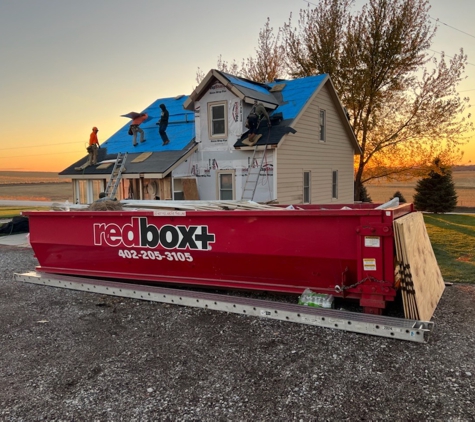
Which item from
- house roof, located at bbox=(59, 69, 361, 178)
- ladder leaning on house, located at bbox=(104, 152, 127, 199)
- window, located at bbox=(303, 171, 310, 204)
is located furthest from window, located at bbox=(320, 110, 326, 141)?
ladder leaning on house, located at bbox=(104, 152, 127, 199)

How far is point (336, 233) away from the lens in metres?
5.64

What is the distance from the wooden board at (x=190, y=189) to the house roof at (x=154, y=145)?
3.12 feet

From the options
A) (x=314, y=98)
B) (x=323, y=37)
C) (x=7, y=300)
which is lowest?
(x=7, y=300)

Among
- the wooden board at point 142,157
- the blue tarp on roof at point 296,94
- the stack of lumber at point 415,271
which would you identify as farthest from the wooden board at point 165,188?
the stack of lumber at point 415,271

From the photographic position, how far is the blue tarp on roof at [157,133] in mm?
16458

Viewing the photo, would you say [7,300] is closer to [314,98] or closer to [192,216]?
[192,216]

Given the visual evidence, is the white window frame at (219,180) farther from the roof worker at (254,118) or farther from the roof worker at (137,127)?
the roof worker at (137,127)

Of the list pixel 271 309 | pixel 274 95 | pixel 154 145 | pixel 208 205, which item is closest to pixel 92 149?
pixel 154 145

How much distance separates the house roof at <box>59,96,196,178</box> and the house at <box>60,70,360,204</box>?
0.18ft

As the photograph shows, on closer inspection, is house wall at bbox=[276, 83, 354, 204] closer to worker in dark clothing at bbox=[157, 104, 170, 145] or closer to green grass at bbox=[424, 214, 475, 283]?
green grass at bbox=[424, 214, 475, 283]

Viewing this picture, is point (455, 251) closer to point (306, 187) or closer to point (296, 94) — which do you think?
point (306, 187)

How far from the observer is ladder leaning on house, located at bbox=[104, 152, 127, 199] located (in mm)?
15008

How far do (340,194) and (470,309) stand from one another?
14.2m

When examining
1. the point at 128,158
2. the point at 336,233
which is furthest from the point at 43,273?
the point at 128,158
